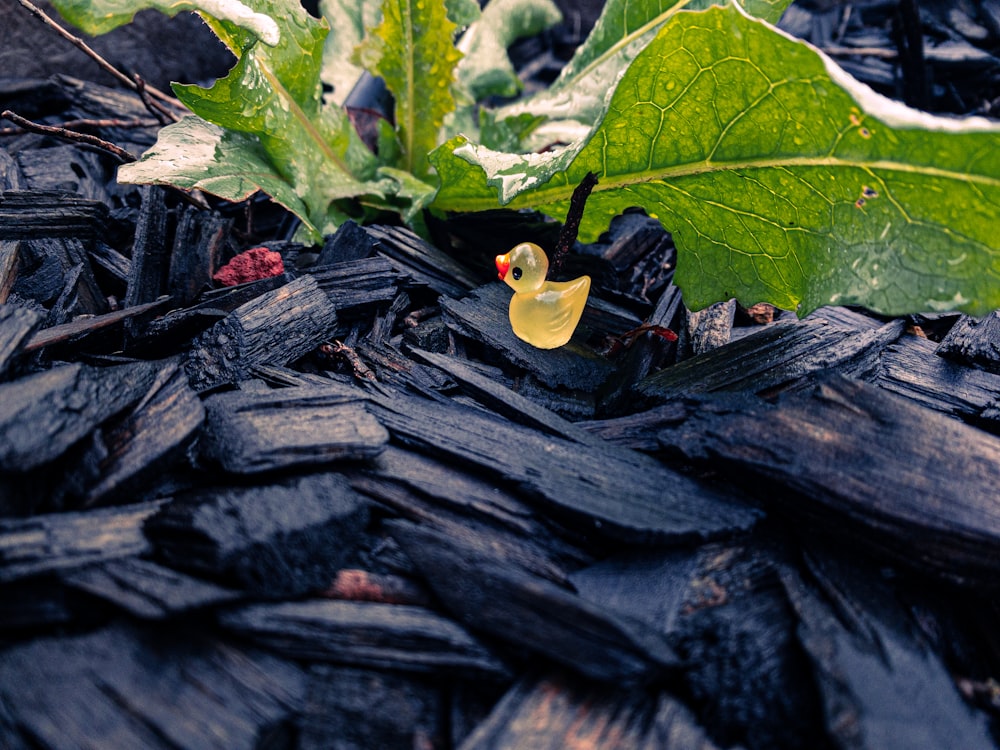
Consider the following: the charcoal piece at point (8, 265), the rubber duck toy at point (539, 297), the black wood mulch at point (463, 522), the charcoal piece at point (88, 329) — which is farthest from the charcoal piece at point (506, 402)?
the charcoal piece at point (8, 265)

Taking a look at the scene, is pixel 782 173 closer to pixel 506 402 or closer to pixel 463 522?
pixel 506 402

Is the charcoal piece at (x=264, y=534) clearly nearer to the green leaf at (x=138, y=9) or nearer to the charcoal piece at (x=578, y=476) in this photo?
the charcoal piece at (x=578, y=476)

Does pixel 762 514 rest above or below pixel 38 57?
below

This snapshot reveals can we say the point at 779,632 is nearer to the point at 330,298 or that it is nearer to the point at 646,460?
the point at 646,460

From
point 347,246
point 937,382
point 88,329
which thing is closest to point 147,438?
point 88,329

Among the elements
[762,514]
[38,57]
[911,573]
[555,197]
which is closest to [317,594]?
[762,514]
